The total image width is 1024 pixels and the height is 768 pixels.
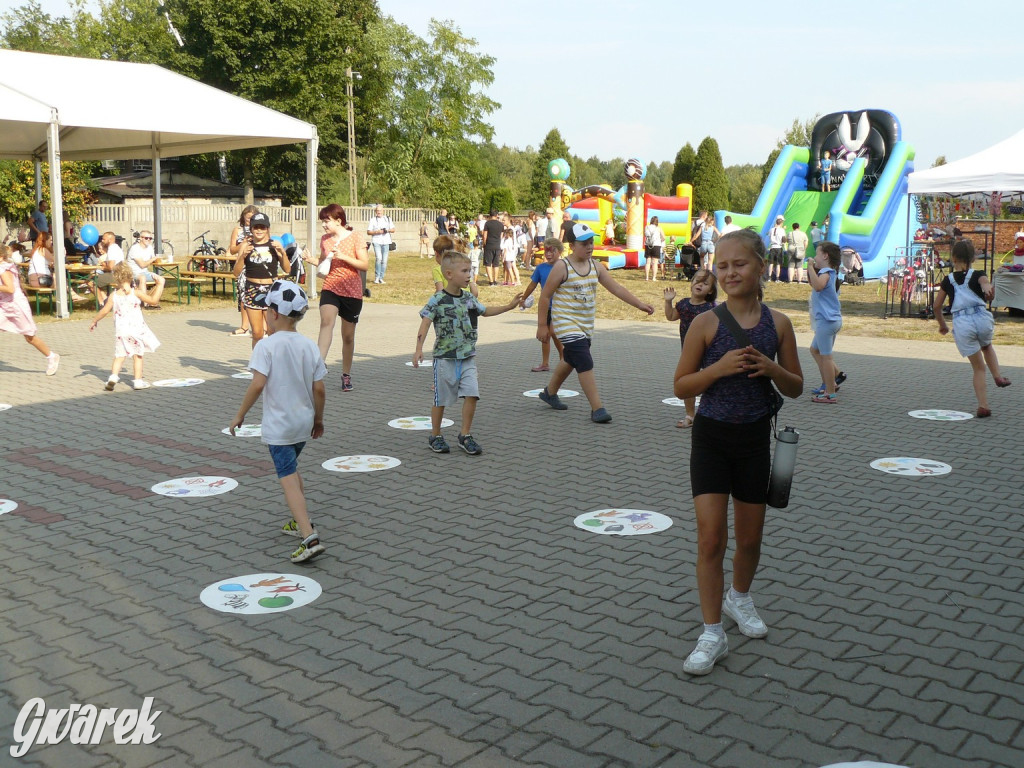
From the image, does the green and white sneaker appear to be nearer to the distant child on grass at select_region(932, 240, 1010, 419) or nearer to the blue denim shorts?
the blue denim shorts

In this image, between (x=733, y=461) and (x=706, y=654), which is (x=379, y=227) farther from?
(x=706, y=654)

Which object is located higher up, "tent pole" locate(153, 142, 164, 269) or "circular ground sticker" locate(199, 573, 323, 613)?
"tent pole" locate(153, 142, 164, 269)

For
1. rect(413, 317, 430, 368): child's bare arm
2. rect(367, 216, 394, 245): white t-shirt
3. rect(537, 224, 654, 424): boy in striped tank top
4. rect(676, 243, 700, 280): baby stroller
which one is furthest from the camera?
rect(367, 216, 394, 245): white t-shirt

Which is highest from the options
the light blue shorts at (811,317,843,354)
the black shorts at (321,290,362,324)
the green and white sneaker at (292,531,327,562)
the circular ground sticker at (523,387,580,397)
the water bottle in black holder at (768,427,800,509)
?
the black shorts at (321,290,362,324)

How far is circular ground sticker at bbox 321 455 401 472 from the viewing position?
23.7 feet

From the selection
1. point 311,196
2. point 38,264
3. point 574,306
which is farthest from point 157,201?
point 574,306

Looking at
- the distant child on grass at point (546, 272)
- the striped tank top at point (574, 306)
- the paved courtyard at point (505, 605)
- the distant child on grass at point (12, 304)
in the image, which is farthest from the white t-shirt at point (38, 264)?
the striped tank top at point (574, 306)

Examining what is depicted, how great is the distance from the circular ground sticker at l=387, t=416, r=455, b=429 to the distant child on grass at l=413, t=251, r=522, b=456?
1.01m

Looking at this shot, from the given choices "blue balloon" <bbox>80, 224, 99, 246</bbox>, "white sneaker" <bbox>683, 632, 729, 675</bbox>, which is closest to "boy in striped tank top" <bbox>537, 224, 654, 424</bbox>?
"white sneaker" <bbox>683, 632, 729, 675</bbox>

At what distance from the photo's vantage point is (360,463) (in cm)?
739

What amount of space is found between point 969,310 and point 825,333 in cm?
138

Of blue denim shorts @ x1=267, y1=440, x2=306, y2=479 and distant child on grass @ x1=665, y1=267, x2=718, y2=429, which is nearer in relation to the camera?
blue denim shorts @ x1=267, y1=440, x2=306, y2=479

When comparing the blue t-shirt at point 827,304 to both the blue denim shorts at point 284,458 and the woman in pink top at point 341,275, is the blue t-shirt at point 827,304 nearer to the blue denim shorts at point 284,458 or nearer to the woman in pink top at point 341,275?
the woman in pink top at point 341,275

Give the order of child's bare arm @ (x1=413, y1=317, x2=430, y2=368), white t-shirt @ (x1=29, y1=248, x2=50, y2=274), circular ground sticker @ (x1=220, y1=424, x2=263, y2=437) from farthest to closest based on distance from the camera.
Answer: white t-shirt @ (x1=29, y1=248, x2=50, y2=274), child's bare arm @ (x1=413, y1=317, x2=430, y2=368), circular ground sticker @ (x1=220, y1=424, x2=263, y2=437)
